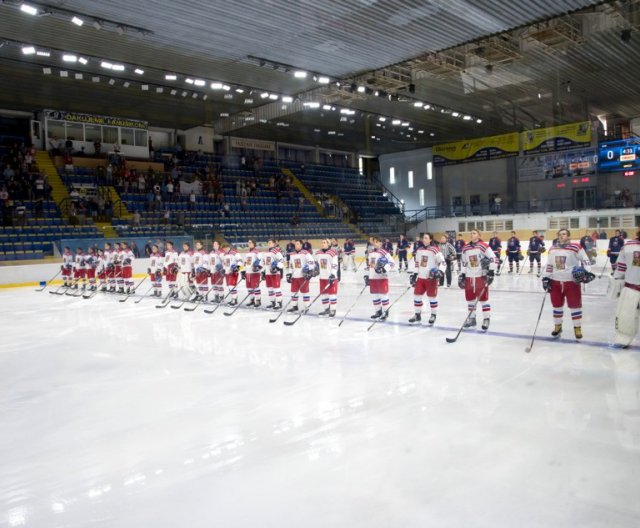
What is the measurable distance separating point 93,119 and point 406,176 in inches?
681

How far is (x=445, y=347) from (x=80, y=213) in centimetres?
1635

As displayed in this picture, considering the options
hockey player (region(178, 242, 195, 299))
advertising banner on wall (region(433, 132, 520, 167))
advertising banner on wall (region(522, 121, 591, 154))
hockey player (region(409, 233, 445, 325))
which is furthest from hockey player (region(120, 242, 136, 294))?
advertising banner on wall (region(433, 132, 520, 167))

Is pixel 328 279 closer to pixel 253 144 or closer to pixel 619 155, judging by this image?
pixel 619 155

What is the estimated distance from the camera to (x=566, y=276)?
21.4ft

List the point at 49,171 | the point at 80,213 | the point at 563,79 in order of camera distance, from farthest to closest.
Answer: the point at 49,171 → the point at 80,213 → the point at 563,79

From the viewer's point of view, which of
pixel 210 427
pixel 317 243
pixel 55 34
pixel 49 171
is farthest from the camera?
pixel 317 243

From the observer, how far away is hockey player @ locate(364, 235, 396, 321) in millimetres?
8367

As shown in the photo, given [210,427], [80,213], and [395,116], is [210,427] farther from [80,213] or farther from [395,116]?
[395,116]

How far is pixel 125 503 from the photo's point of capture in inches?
109

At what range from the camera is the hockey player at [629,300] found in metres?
6.04

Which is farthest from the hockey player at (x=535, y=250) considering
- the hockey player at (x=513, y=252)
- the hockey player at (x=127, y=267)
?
the hockey player at (x=127, y=267)

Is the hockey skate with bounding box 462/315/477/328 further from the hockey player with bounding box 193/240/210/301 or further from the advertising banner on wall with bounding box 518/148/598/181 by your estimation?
the advertising banner on wall with bounding box 518/148/598/181

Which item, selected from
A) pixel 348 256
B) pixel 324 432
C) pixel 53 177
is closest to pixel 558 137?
pixel 348 256

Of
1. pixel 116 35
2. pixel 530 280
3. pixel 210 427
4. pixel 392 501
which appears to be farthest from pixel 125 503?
pixel 530 280
